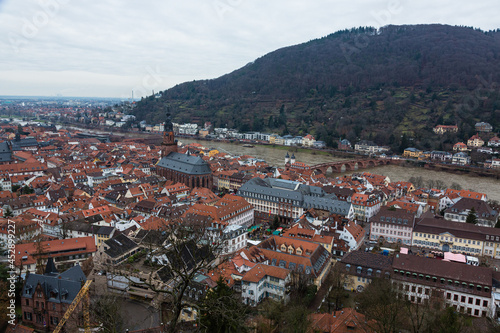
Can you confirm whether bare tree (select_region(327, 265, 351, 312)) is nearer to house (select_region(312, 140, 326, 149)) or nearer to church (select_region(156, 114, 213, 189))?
church (select_region(156, 114, 213, 189))

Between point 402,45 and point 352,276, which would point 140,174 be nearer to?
point 352,276

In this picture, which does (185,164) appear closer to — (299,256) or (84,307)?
(299,256)

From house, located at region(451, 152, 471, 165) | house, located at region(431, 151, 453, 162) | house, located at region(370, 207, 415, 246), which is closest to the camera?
house, located at region(370, 207, 415, 246)

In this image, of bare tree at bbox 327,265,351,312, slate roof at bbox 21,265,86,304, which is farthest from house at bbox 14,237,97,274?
bare tree at bbox 327,265,351,312

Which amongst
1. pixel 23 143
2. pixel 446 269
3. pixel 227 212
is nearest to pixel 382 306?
pixel 446 269

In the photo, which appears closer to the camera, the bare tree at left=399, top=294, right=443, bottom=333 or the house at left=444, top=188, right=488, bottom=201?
the bare tree at left=399, top=294, right=443, bottom=333

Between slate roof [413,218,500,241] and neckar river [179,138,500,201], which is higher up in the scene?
slate roof [413,218,500,241]
